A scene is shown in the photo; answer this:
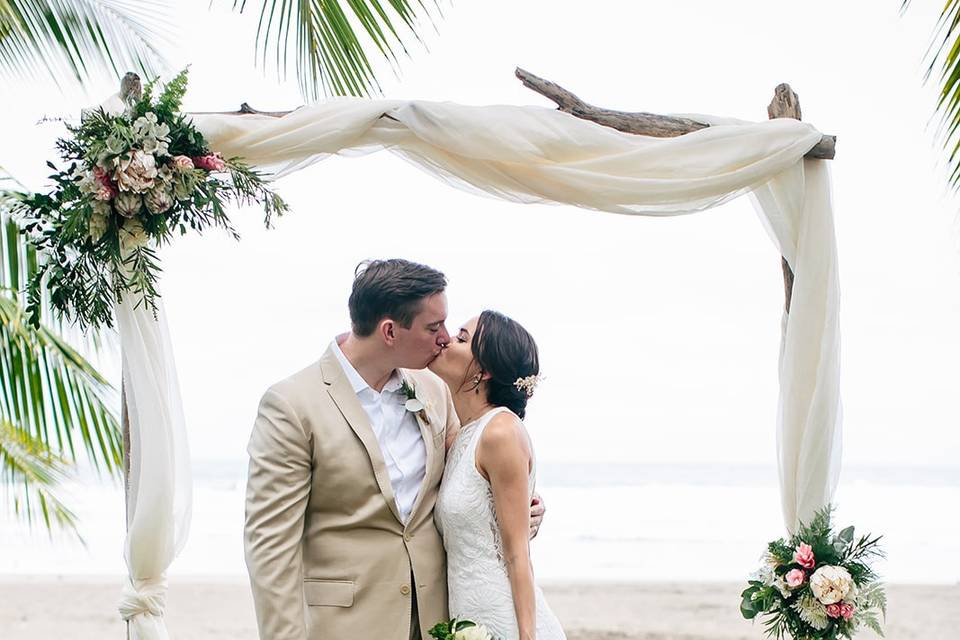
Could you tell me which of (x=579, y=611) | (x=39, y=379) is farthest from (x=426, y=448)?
(x=579, y=611)

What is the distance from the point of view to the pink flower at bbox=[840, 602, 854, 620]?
374 cm

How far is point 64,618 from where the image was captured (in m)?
11.8

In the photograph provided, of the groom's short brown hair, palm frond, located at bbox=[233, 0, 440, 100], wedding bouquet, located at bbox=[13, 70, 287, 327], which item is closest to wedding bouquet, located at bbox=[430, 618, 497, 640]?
the groom's short brown hair

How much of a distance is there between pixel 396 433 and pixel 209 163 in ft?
3.48

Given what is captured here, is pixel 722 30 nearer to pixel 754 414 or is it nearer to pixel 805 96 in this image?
pixel 805 96

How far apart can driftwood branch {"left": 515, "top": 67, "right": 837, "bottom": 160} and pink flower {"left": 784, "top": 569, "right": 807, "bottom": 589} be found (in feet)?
4.97

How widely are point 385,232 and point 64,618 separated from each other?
14433mm

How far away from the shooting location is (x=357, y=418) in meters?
3.49

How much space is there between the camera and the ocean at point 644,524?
16.8 metres

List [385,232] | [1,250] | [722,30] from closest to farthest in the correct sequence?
[1,250]
[722,30]
[385,232]

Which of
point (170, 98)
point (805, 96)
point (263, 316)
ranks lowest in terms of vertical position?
point (170, 98)

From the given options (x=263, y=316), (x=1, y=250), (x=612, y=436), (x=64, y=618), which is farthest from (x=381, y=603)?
(x=612, y=436)

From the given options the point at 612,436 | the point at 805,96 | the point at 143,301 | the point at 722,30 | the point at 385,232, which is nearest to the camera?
the point at 143,301

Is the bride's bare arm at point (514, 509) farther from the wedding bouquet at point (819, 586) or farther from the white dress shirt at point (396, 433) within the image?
the wedding bouquet at point (819, 586)
